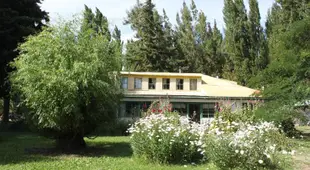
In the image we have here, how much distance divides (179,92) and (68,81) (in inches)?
695

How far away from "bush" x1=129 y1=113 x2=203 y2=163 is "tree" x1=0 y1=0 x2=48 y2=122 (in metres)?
12.5

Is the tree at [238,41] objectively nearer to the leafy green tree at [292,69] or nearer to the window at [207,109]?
the window at [207,109]

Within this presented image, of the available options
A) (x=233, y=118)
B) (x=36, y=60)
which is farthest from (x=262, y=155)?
(x=36, y=60)

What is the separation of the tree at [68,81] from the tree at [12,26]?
25.7ft

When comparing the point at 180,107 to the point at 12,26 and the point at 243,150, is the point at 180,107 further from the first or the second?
the point at 243,150

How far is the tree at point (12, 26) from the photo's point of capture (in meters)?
20.2

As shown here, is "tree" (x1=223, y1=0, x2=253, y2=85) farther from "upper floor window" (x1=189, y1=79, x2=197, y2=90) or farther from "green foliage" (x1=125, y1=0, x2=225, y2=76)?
"upper floor window" (x1=189, y1=79, x2=197, y2=90)

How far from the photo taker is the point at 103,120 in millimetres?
12969

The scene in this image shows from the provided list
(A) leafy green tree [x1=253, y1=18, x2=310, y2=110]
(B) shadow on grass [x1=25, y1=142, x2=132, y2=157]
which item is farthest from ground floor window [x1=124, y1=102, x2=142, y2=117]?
(B) shadow on grass [x1=25, y1=142, x2=132, y2=157]

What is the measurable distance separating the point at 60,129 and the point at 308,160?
8.53 metres

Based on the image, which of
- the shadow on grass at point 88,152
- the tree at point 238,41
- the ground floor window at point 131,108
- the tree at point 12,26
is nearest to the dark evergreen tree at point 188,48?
the tree at point 238,41

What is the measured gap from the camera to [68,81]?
11.4 meters

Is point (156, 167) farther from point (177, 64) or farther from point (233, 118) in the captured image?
point (177, 64)

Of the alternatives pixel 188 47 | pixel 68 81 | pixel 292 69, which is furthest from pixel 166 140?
pixel 188 47
